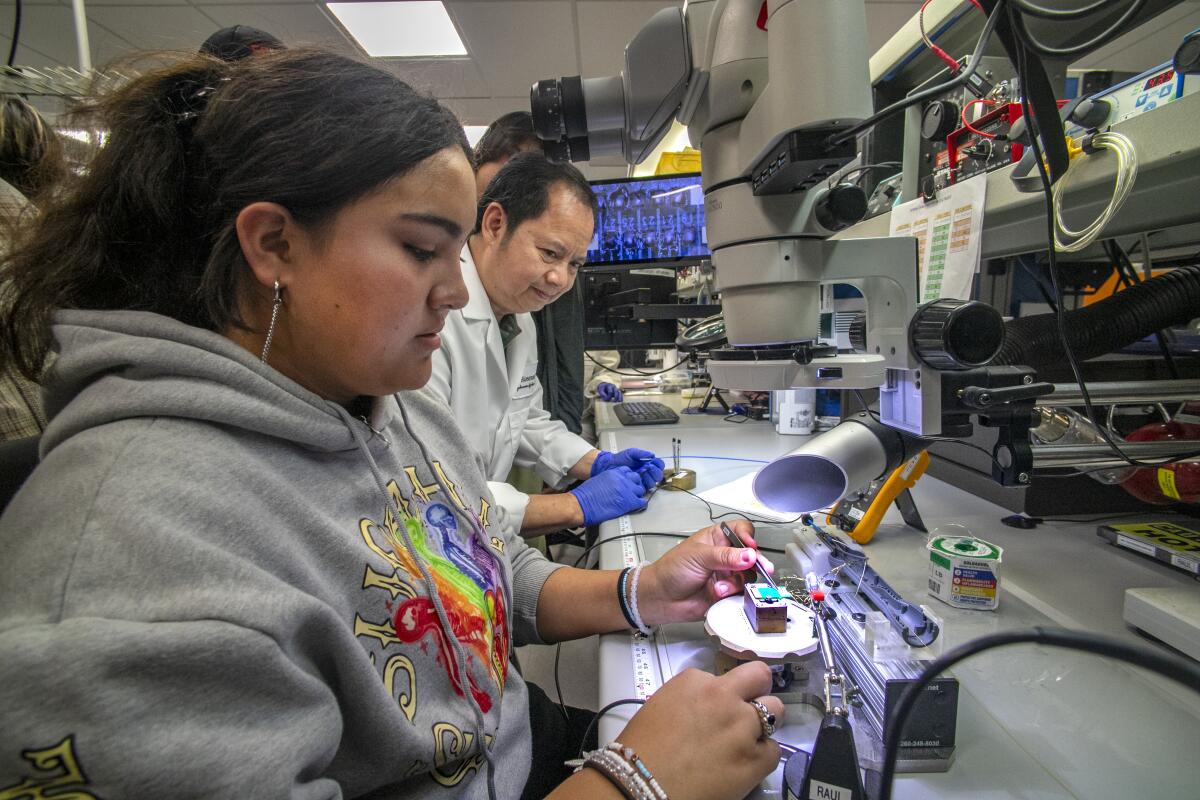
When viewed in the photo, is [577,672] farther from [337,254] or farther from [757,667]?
[337,254]

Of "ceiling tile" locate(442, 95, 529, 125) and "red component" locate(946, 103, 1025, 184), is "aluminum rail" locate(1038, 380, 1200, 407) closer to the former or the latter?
"red component" locate(946, 103, 1025, 184)

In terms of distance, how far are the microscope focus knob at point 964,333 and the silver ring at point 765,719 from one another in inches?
15.4

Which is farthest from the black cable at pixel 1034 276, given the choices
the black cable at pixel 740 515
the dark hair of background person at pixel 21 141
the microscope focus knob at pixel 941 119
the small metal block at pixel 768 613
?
the dark hair of background person at pixel 21 141

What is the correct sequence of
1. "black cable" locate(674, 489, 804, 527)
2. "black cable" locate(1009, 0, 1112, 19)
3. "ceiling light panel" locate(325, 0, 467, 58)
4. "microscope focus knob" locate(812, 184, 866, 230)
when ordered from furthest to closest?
"ceiling light panel" locate(325, 0, 467, 58), "black cable" locate(674, 489, 804, 527), "microscope focus knob" locate(812, 184, 866, 230), "black cable" locate(1009, 0, 1112, 19)

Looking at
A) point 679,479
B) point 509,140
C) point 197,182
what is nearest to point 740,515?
point 679,479

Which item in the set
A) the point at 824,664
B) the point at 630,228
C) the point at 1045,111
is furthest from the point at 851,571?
the point at 630,228

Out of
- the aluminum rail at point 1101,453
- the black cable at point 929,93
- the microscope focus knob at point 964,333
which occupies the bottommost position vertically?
the aluminum rail at point 1101,453

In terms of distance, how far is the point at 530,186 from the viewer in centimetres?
137

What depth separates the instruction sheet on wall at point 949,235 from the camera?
770 mm

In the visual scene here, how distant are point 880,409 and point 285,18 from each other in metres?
3.88

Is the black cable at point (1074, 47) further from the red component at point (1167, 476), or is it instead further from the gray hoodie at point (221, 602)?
the gray hoodie at point (221, 602)

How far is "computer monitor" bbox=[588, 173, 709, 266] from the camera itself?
6.50 ft

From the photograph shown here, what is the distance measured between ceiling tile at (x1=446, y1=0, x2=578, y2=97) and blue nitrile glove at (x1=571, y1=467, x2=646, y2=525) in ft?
9.33

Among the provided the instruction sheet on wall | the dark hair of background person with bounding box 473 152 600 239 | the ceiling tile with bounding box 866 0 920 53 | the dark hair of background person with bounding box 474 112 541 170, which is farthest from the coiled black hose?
the ceiling tile with bounding box 866 0 920 53
